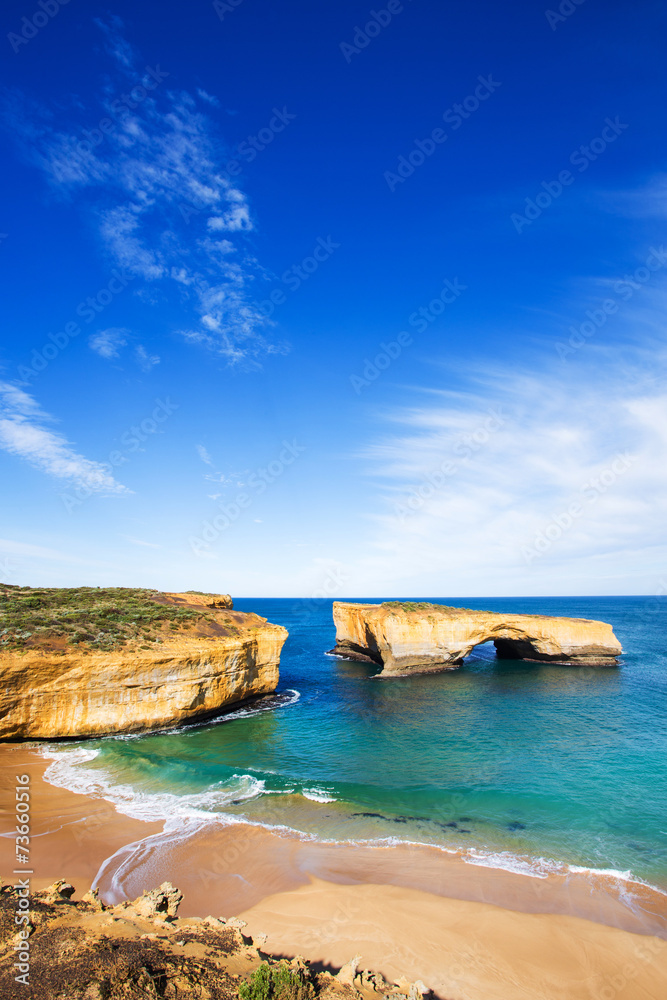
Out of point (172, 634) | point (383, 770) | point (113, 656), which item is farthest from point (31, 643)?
point (383, 770)

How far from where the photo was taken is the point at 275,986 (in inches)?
245

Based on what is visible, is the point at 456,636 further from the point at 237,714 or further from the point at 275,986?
the point at 275,986

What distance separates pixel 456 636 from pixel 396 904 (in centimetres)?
3366

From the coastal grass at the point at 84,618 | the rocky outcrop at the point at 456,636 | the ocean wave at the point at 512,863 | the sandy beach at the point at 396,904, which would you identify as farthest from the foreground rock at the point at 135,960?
the rocky outcrop at the point at 456,636

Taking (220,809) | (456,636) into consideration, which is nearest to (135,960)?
(220,809)

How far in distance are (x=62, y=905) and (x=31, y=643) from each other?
1594 cm

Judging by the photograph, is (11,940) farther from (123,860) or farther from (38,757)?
(38,757)

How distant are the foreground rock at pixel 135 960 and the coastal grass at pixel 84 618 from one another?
50.2ft

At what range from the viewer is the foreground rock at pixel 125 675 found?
20.1 meters

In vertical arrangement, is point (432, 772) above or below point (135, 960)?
below

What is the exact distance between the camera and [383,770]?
1895 centimetres

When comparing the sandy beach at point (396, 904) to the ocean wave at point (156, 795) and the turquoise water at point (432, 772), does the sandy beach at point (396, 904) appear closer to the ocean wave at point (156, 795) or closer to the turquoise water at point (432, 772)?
the ocean wave at point (156, 795)

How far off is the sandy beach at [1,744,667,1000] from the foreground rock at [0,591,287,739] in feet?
23.6

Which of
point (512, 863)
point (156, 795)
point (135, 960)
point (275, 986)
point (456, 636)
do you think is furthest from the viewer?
point (456, 636)
